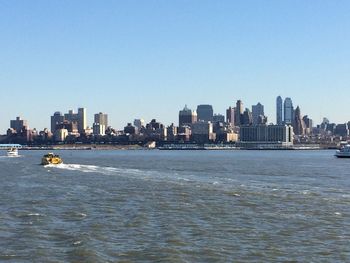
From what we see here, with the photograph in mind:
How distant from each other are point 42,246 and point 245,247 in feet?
28.3

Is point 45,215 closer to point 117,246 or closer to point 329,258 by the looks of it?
point 117,246

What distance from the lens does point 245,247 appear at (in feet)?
85.3

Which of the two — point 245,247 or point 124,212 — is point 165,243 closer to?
point 245,247

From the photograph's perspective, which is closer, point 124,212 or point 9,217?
point 9,217

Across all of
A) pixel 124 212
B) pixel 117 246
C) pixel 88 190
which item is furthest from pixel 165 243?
pixel 88 190

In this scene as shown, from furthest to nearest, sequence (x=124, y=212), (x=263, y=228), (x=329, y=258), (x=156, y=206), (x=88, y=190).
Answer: (x=88, y=190) → (x=156, y=206) → (x=124, y=212) → (x=263, y=228) → (x=329, y=258)

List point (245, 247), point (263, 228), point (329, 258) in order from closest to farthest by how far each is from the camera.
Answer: point (329, 258), point (245, 247), point (263, 228)

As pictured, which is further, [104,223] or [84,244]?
[104,223]

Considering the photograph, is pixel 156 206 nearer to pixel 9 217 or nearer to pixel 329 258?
pixel 9 217

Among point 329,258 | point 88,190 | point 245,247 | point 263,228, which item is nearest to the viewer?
point 329,258

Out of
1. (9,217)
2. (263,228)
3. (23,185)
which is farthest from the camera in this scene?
(23,185)

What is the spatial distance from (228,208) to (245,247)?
42.8 ft

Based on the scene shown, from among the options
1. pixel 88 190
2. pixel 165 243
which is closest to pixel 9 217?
pixel 165 243

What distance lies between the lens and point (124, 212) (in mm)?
37188
